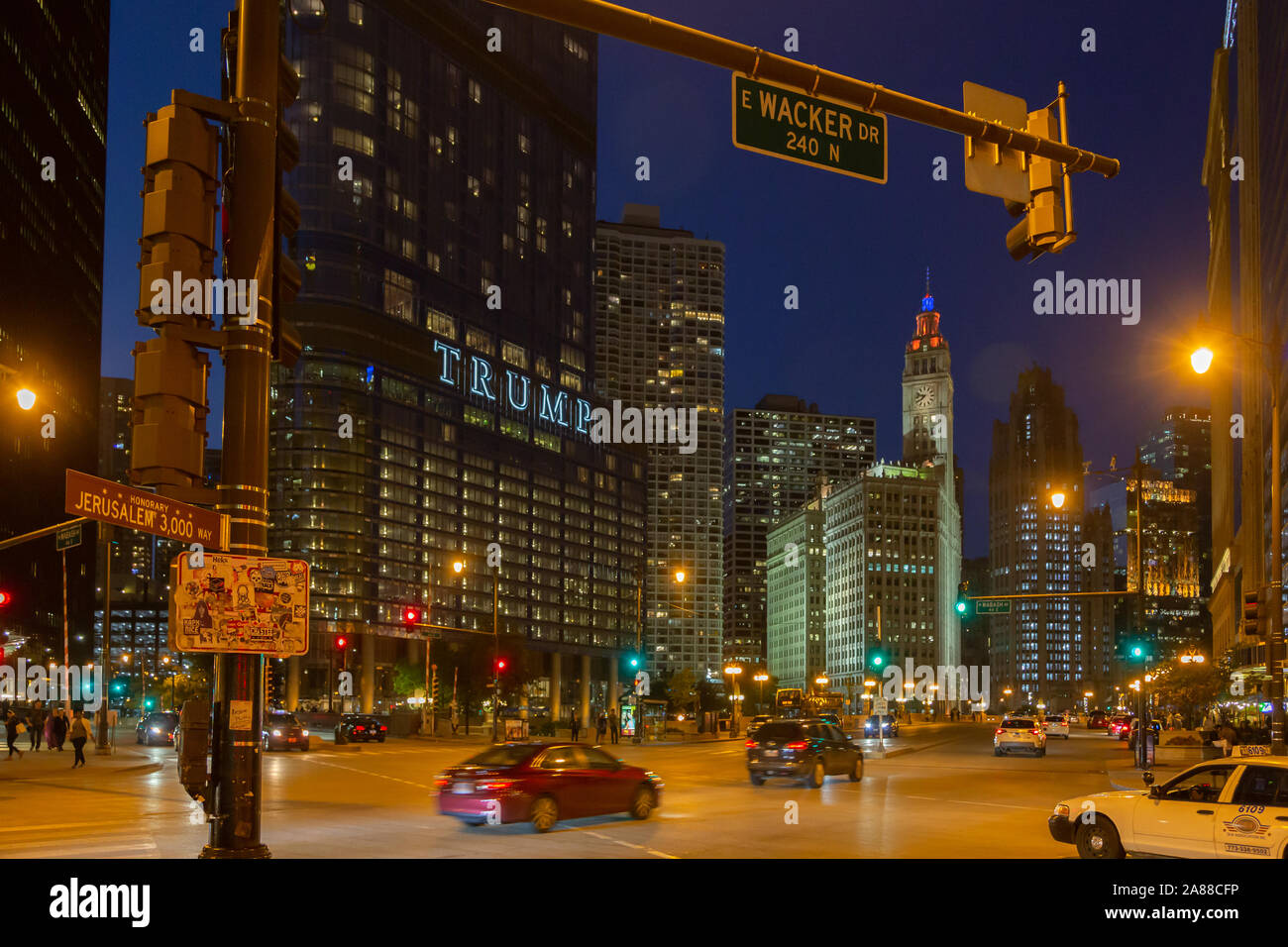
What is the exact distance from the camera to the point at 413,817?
21.3 m

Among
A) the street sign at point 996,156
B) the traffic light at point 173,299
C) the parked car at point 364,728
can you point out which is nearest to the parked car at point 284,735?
the parked car at point 364,728

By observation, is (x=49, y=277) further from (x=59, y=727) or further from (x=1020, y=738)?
(x=1020, y=738)

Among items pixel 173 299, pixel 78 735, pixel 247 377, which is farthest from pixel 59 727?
pixel 173 299

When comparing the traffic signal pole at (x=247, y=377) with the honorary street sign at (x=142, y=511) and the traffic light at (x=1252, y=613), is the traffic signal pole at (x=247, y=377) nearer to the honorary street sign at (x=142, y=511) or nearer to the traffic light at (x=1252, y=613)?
the honorary street sign at (x=142, y=511)

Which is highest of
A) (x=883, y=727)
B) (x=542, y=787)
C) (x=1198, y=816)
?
(x=1198, y=816)

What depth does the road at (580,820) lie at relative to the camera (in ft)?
54.2

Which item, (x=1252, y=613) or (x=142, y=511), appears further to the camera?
(x=1252, y=613)

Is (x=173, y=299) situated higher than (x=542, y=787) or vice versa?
(x=173, y=299)

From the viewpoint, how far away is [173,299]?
969 centimetres

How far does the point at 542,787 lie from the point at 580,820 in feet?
7.65

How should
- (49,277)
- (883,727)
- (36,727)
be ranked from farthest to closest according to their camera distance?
(49,277)
(883,727)
(36,727)
